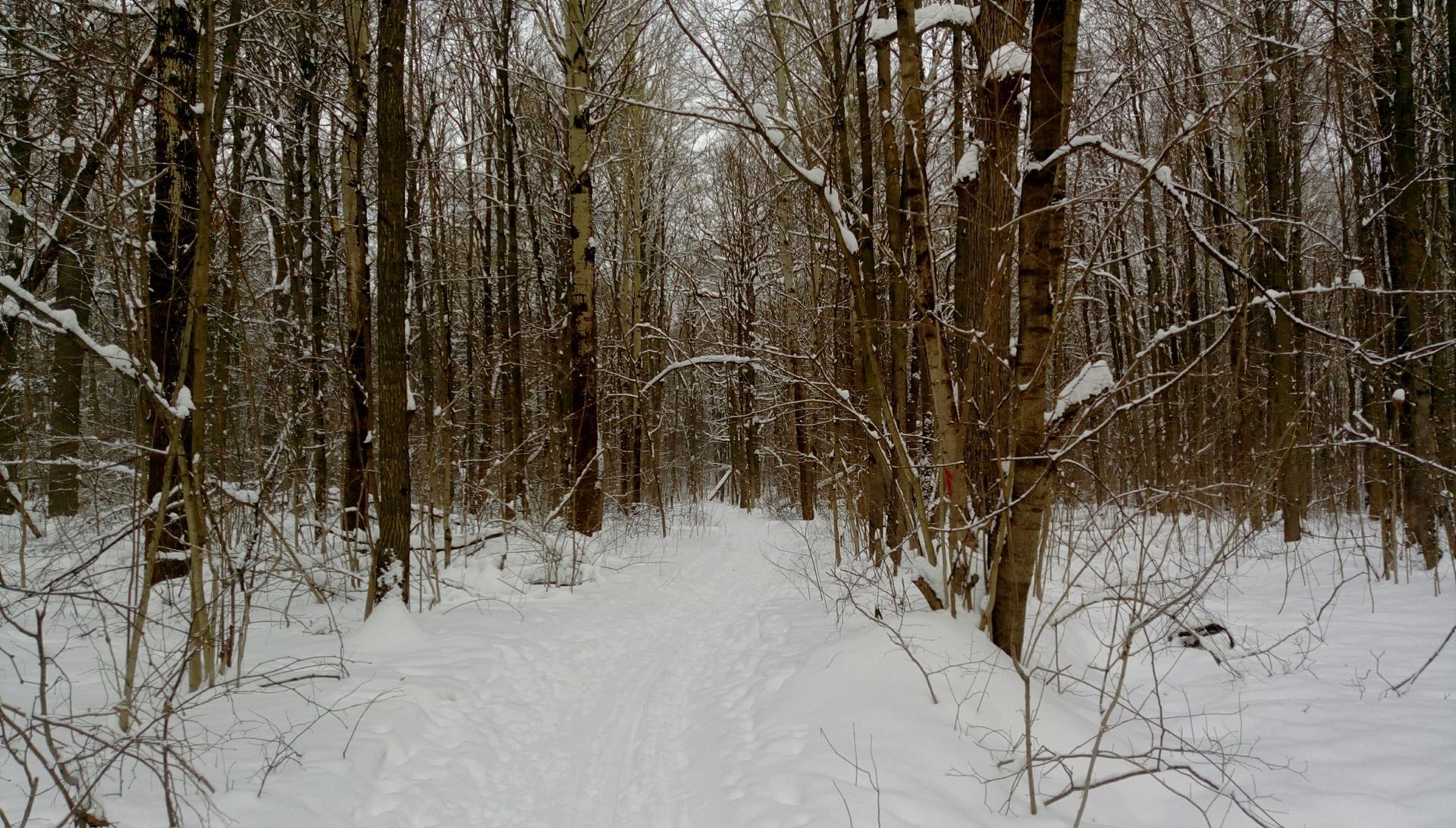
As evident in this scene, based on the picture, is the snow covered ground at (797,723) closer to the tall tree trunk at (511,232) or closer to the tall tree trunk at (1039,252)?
the tall tree trunk at (1039,252)

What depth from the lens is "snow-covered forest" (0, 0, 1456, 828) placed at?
3.05 m

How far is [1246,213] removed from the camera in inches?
406

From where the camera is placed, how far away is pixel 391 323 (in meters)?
5.67

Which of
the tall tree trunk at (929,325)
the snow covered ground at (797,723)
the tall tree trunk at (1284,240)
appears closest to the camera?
the snow covered ground at (797,723)

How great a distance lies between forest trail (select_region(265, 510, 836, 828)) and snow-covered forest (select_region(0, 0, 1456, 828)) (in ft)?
0.11

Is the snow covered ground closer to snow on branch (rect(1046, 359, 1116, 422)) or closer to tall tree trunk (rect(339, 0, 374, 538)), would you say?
snow on branch (rect(1046, 359, 1116, 422))

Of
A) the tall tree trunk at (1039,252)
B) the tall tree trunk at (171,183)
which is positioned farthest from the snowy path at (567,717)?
the tall tree trunk at (171,183)

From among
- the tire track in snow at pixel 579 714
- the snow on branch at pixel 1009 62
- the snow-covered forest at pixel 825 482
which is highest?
the snow on branch at pixel 1009 62

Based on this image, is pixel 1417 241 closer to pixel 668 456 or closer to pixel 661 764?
pixel 661 764

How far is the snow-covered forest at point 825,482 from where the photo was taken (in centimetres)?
305

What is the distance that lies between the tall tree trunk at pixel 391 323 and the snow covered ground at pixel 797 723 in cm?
66

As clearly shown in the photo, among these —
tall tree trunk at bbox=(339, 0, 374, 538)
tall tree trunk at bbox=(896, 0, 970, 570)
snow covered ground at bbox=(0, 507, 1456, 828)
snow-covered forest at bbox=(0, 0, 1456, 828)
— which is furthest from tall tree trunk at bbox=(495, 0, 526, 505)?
tall tree trunk at bbox=(896, 0, 970, 570)

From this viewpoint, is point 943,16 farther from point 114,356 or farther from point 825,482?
point 114,356

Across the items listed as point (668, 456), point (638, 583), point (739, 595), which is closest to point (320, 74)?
point (638, 583)
